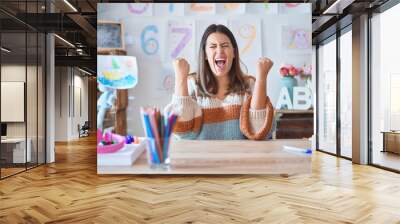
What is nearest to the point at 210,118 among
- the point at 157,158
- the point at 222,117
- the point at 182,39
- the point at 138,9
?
the point at 222,117

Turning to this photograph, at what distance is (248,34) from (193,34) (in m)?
0.82

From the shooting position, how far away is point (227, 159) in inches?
217

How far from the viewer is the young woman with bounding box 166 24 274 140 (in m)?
5.53

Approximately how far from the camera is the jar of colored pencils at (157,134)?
17.2ft

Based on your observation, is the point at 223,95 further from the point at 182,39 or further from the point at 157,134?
the point at 157,134

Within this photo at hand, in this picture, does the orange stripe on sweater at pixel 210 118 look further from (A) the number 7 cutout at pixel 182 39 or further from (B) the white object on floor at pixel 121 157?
(A) the number 7 cutout at pixel 182 39

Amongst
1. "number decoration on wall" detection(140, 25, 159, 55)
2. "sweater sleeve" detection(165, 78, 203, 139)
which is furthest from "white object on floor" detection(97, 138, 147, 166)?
"number decoration on wall" detection(140, 25, 159, 55)

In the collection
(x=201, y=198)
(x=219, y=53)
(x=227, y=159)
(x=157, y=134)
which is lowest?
(x=201, y=198)

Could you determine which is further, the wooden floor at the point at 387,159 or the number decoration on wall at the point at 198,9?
the wooden floor at the point at 387,159

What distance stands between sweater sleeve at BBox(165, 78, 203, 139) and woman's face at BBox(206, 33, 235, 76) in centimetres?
60

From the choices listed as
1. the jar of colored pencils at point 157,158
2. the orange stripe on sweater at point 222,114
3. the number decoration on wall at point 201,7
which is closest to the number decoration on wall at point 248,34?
the number decoration on wall at point 201,7

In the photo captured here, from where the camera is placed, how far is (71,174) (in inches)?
242

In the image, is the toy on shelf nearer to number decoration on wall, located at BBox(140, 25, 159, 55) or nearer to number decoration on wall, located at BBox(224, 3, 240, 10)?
number decoration on wall, located at BBox(140, 25, 159, 55)

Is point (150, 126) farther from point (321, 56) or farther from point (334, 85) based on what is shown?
point (321, 56)
